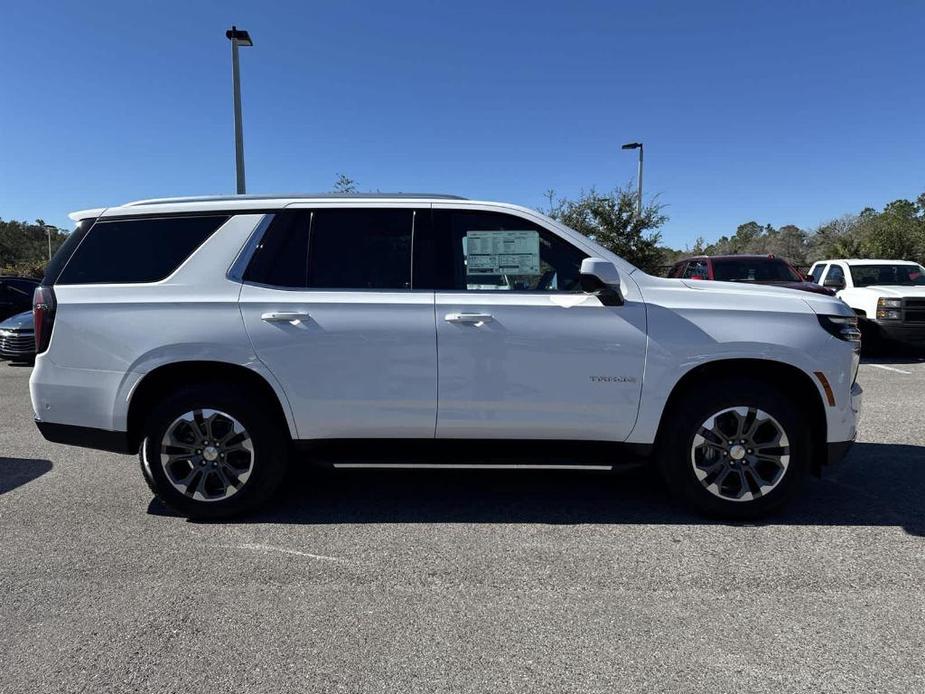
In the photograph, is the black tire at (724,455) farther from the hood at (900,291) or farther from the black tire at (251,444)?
the hood at (900,291)

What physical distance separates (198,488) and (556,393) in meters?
2.26

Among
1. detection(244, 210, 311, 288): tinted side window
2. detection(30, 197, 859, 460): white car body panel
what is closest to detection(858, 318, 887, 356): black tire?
detection(30, 197, 859, 460): white car body panel

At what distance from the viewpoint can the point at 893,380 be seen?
8.45 metres

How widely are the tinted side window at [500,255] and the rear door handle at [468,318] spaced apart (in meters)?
0.20

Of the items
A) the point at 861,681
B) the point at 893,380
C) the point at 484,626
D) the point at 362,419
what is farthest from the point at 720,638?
the point at 893,380

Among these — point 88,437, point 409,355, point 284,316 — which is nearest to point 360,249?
point 284,316

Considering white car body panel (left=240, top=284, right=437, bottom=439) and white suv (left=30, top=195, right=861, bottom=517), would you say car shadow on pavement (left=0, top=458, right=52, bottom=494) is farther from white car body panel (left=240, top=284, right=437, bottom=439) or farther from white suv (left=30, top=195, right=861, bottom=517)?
white car body panel (left=240, top=284, right=437, bottom=439)

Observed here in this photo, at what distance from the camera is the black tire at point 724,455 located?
3.58m

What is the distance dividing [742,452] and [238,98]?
12.1m

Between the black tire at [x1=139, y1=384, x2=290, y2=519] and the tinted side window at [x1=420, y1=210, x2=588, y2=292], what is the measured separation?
1.38m

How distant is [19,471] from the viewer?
479cm

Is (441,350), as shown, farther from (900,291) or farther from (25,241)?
(25,241)

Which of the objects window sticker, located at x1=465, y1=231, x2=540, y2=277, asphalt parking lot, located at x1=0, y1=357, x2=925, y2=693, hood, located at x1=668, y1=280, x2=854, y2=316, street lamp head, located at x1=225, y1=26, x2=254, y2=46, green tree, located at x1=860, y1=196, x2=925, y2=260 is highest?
street lamp head, located at x1=225, y1=26, x2=254, y2=46

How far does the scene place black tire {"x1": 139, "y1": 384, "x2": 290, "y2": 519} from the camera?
364 cm
